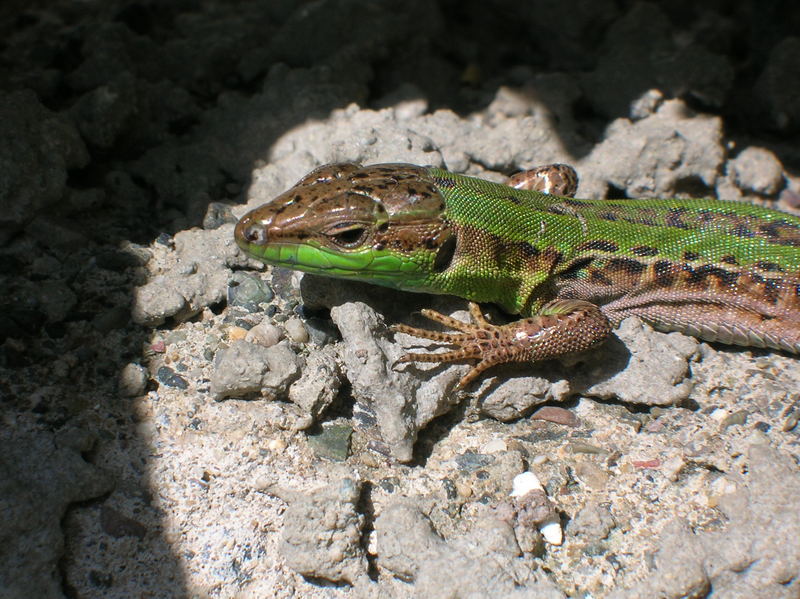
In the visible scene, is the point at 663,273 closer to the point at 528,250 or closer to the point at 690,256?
the point at 690,256

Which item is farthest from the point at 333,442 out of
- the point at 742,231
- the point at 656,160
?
the point at 656,160

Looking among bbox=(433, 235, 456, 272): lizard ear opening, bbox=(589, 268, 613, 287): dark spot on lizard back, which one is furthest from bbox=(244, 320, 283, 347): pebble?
bbox=(589, 268, 613, 287): dark spot on lizard back

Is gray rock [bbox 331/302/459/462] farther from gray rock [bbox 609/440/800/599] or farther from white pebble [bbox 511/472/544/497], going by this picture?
gray rock [bbox 609/440/800/599]

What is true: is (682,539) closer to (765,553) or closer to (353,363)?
(765,553)

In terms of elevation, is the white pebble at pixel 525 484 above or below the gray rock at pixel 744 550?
below

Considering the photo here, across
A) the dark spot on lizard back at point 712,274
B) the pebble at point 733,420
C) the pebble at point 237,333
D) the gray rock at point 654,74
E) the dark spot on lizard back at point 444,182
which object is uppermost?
the gray rock at point 654,74

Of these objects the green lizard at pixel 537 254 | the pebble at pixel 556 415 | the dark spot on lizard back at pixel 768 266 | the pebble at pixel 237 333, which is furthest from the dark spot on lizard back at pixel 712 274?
the pebble at pixel 237 333

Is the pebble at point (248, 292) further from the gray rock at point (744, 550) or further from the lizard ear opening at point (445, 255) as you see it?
the gray rock at point (744, 550)

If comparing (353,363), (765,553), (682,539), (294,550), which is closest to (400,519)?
(294,550)
